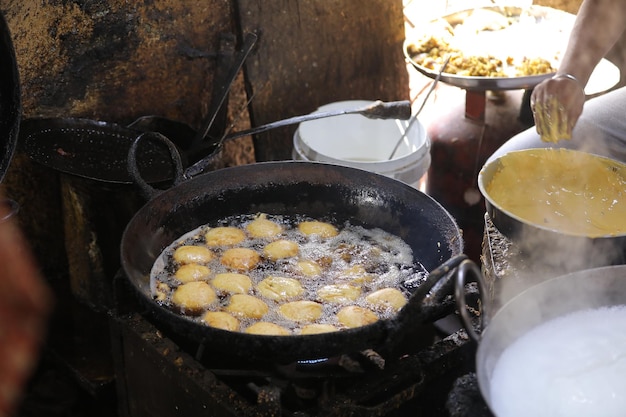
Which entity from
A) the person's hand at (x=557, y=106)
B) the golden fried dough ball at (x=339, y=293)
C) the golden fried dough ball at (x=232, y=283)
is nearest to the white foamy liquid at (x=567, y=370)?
the golden fried dough ball at (x=339, y=293)

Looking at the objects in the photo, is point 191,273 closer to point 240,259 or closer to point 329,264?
point 240,259

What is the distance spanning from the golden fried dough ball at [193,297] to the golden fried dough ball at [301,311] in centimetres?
27

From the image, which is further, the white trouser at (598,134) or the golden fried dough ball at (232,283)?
the white trouser at (598,134)

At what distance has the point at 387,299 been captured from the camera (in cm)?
258

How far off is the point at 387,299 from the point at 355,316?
0.16 meters

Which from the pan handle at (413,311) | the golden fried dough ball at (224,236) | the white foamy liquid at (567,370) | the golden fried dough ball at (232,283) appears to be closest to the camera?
the white foamy liquid at (567,370)

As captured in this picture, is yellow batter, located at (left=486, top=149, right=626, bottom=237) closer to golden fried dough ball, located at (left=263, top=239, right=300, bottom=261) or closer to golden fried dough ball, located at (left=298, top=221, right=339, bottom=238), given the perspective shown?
golden fried dough ball, located at (left=298, top=221, right=339, bottom=238)

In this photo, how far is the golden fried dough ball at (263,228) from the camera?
299cm

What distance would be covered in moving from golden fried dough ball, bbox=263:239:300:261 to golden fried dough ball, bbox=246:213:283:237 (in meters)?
0.08

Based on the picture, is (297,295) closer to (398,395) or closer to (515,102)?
(398,395)

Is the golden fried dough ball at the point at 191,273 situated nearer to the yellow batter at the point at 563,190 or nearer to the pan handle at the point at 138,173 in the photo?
the pan handle at the point at 138,173

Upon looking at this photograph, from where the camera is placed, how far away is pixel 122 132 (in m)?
3.65

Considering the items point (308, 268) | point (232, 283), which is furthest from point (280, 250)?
point (232, 283)

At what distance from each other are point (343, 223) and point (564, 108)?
1112 millimetres
